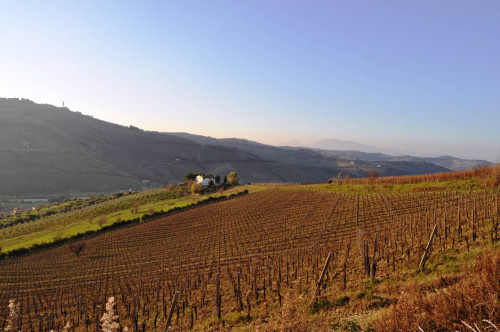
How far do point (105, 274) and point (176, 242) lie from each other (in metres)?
10.4

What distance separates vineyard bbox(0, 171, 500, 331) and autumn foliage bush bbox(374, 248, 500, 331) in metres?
0.27

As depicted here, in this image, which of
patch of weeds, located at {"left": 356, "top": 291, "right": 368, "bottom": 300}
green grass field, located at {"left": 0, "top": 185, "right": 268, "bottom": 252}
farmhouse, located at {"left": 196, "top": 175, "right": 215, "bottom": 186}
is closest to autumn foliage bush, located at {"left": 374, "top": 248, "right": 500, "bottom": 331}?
patch of weeds, located at {"left": 356, "top": 291, "right": 368, "bottom": 300}

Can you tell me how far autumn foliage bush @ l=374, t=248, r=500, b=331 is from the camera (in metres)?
5.65

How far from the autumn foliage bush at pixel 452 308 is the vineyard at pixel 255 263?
0.27m

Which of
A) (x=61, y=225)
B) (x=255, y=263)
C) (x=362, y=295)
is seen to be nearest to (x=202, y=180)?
(x=61, y=225)

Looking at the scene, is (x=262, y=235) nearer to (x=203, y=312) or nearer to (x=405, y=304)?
(x=203, y=312)

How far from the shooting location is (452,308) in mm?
5980

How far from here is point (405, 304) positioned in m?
6.19

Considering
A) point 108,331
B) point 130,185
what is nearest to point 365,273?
point 108,331

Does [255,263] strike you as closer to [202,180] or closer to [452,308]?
[452,308]

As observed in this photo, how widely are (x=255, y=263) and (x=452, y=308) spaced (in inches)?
718

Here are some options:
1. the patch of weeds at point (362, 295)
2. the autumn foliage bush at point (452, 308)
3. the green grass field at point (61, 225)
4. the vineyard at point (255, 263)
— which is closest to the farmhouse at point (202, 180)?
the green grass field at point (61, 225)

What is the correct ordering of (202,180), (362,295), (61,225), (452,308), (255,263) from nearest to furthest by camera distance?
1. (452,308)
2. (362,295)
3. (255,263)
4. (61,225)
5. (202,180)

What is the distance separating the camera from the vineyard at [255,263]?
12.5 meters
